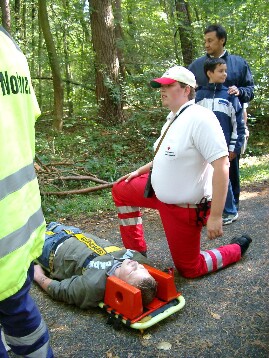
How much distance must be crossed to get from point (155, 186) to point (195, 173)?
371 mm

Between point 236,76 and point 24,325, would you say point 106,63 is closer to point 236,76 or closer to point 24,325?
point 236,76

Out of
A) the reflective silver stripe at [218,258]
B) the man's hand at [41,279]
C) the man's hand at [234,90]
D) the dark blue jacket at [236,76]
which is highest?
the dark blue jacket at [236,76]

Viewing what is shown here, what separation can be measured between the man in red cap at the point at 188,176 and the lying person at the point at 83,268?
45cm

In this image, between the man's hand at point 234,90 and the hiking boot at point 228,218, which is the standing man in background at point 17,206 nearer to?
the man's hand at point 234,90

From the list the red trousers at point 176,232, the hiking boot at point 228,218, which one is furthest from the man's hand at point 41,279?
the hiking boot at point 228,218

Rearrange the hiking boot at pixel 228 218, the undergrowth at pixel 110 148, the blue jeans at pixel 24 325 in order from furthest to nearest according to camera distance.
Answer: the undergrowth at pixel 110 148 < the hiking boot at pixel 228 218 < the blue jeans at pixel 24 325

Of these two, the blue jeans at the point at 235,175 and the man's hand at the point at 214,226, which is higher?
the man's hand at the point at 214,226

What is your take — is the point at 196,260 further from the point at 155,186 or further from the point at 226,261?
the point at 155,186

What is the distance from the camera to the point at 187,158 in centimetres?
316

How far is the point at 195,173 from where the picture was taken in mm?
3199

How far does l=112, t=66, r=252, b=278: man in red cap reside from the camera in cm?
297

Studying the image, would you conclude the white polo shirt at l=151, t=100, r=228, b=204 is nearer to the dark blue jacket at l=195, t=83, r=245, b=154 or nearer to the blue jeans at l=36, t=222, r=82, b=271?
the blue jeans at l=36, t=222, r=82, b=271

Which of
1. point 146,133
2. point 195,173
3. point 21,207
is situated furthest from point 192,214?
point 146,133

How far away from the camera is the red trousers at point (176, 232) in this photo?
3.34m
